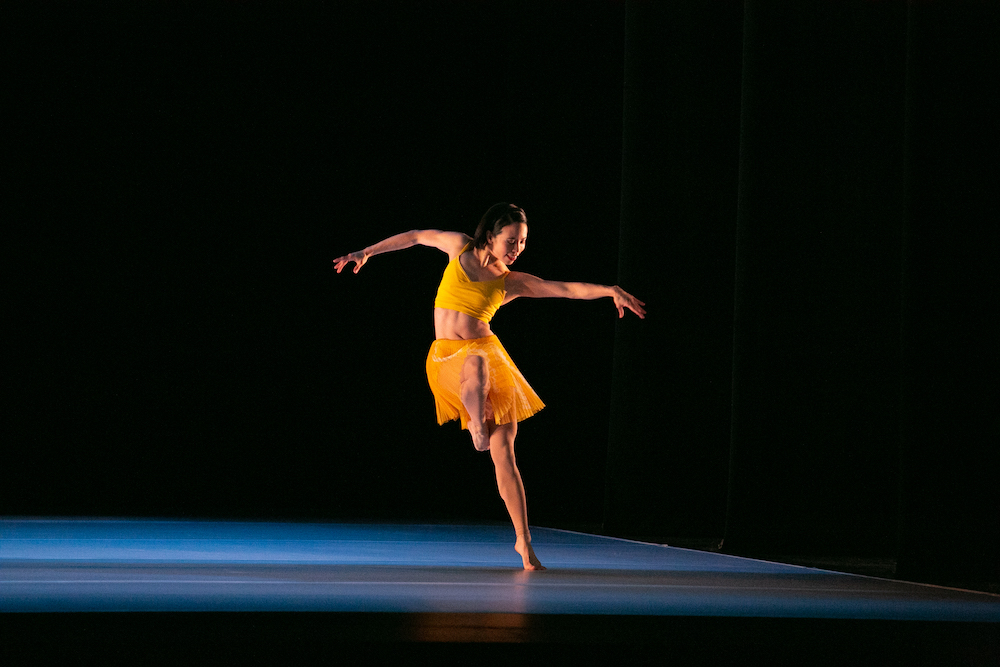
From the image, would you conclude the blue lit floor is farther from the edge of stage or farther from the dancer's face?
the dancer's face

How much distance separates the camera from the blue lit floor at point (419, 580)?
11.1ft

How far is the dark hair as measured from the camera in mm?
4660

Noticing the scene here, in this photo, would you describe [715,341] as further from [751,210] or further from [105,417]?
[105,417]

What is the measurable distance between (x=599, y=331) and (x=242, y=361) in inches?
88.0

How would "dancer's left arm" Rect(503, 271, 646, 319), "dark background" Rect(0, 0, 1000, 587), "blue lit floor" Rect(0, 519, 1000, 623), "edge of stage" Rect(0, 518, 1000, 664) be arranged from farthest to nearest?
"dark background" Rect(0, 0, 1000, 587)
"dancer's left arm" Rect(503, 271, 646, 319)
"blue lit floor" Rect(0, 519, 1000, 623)
"edge of stage" Rect(0, 518, 1000, 664)

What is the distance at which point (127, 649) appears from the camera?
2.72 m

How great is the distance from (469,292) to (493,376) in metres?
0.30

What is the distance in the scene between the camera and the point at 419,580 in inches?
162

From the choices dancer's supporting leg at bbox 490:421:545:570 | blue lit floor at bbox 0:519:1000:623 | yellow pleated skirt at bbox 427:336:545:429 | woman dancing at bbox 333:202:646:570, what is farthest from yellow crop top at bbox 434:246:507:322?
blue lit floor at bbox 0:519:1000:623

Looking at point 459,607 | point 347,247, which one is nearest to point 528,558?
point 459,607

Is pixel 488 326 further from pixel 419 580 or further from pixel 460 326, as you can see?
pixel 419 580

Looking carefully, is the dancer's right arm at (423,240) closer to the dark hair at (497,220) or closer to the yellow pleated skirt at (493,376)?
the dark hair at (497,220)

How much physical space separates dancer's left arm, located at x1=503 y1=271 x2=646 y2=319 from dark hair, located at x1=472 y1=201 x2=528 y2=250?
165mm

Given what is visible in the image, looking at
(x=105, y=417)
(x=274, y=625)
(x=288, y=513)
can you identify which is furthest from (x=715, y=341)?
(x=274, y=625)
